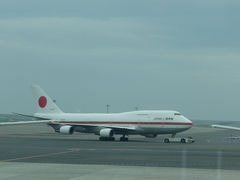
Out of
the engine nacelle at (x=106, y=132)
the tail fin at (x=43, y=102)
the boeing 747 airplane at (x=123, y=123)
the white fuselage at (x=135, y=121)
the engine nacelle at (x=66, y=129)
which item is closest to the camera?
the white fuselage at (x=135, y=121)

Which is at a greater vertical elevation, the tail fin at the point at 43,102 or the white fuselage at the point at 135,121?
the tail fin at the point at 43,102

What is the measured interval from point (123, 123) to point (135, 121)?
192 centimetres

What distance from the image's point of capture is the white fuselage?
5969 cm

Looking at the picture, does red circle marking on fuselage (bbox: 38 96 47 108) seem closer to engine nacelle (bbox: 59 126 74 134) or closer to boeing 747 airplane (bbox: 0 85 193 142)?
boeing 747 airplane (bbox: 0 85 193 142)

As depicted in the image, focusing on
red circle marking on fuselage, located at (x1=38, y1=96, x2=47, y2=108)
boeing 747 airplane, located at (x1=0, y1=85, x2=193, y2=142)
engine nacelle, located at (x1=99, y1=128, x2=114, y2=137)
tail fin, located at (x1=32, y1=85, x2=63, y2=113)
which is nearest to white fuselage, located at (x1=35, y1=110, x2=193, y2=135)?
boeing 747 airplane, located at (x1=0, y1=85, x2=193, y2=142)

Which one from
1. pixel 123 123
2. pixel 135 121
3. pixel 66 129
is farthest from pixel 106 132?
pixel 66 129

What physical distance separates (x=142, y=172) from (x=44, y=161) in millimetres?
8456

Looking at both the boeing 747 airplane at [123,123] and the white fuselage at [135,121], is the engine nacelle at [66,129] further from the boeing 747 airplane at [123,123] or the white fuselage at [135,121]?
the white fuselage at [135,121]

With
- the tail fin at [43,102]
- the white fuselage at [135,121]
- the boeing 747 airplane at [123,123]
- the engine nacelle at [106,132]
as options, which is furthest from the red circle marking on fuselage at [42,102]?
the engine nacelle at [106,132]

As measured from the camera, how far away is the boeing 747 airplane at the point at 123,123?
196 feet

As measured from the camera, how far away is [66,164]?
2795 centimetres

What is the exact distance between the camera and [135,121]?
2435 inches

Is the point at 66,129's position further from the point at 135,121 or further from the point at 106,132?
the point at 135,121

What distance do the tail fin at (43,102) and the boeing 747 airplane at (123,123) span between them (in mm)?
988
